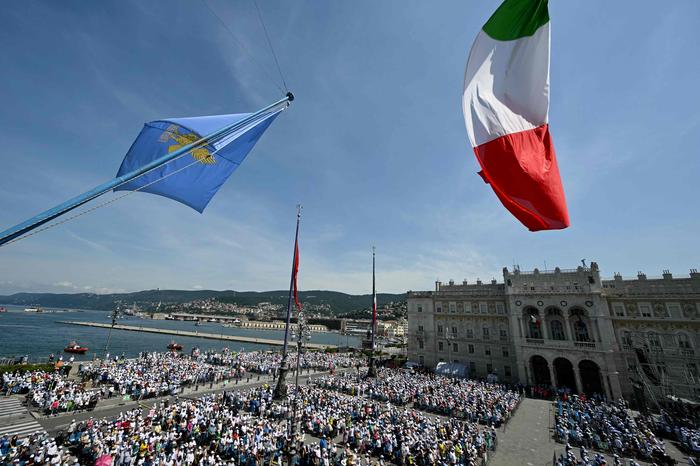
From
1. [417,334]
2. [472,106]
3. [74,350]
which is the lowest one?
[74,350]

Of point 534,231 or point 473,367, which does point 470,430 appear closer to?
→ point 534,231

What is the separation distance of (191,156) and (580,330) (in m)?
45.8

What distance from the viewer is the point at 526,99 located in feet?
20.1

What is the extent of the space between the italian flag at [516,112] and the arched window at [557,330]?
41.5m

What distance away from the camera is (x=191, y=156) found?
27.2ft

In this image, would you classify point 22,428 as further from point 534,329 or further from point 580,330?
point 580,330

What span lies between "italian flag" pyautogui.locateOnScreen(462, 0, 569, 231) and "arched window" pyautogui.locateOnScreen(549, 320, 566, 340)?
4151 centimetres

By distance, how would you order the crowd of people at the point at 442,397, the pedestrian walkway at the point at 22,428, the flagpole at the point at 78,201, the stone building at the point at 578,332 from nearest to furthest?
the flagpole at the point at 78,201 → the pedestrian walkway at the point at 22,428 → the crowd of people at the point at 442,397 → the stone building at the point at 578,332

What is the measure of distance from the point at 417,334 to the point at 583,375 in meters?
21.5

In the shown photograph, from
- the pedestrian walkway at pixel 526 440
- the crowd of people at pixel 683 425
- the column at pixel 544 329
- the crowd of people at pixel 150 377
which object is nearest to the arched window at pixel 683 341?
the crowd of people at pixel 683 425

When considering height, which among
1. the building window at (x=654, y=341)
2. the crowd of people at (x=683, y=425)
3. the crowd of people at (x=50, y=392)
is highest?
the building window at (x=654, y=341)

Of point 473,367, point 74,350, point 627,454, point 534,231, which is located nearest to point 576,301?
point 473,367

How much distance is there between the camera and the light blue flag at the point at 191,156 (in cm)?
770

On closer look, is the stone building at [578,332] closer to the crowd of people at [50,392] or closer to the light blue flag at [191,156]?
the light blue flag at [191,156]
